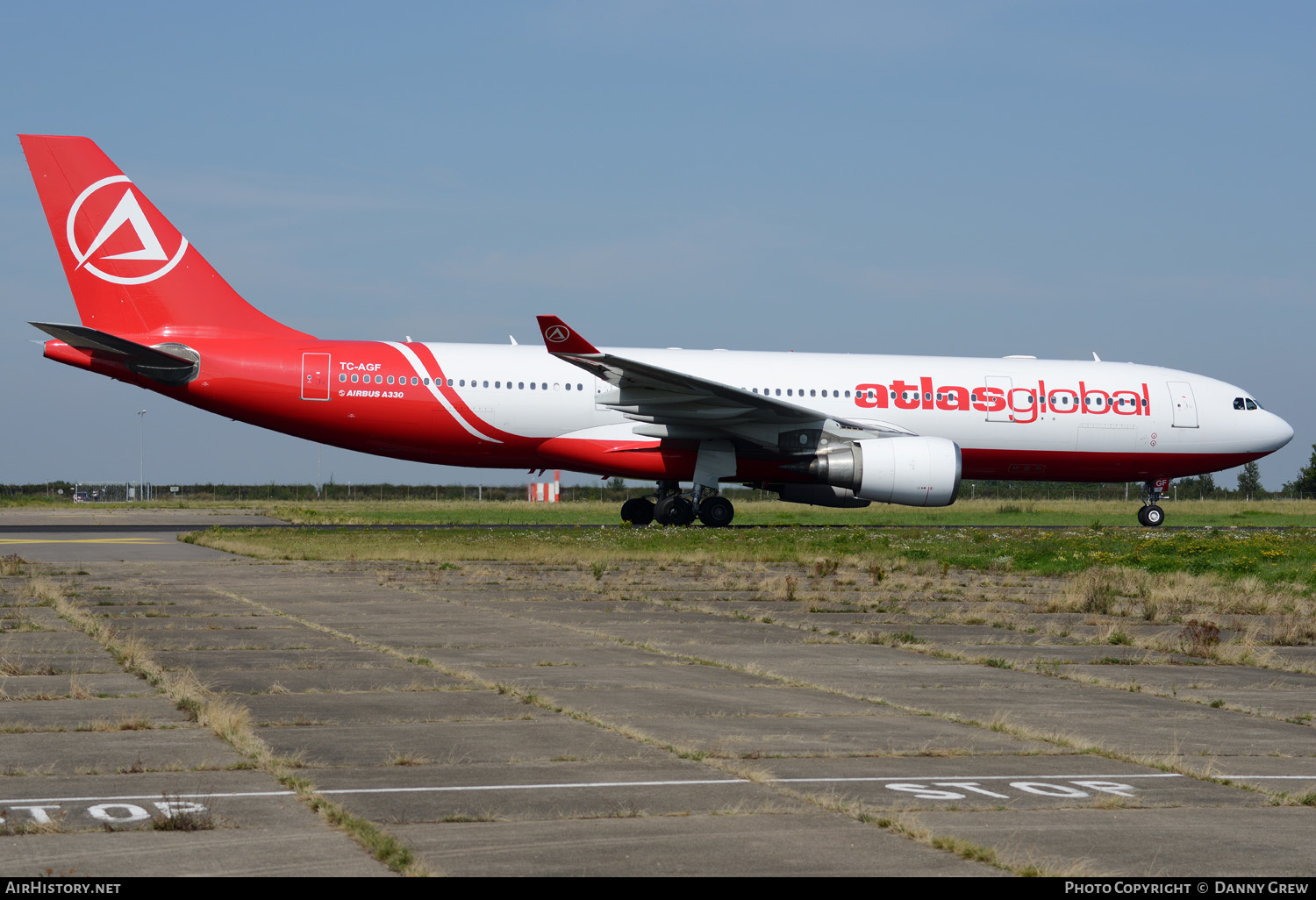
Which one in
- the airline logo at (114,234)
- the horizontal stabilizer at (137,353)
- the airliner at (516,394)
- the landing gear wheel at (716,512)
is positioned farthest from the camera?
the landing gear wheel at (716,512)

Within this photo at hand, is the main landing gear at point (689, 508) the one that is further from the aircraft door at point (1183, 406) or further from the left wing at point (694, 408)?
the aircraft door at point (1183, 406)

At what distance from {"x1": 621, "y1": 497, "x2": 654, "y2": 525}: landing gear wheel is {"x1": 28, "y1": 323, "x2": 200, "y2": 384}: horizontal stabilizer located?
10028 millimetres

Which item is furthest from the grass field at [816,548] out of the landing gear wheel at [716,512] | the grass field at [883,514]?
the grass field at [883,514]

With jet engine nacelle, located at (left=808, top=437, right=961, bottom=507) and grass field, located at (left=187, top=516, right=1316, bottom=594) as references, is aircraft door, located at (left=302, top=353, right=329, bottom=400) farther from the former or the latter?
jet engine nacelle, located at (left=808, top=437, right=961, bottom=507)

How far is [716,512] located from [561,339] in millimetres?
5807

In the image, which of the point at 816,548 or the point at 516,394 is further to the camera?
the point at 516,394

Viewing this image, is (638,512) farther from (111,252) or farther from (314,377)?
(111,252)

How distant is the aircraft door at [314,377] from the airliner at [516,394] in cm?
4

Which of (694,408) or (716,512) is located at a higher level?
(694,408)

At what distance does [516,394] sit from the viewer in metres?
28.1

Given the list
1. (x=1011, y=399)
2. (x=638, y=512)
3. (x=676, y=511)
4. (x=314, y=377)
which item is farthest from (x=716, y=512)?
(x=314, y=377)

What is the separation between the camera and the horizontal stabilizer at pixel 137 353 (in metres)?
25.8

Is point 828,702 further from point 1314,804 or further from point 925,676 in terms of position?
point 1314,804

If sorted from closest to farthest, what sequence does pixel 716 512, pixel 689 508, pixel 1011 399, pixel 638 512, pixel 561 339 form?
pixel 561 339 < pixel 716 512 < pixel 689 508 < pixel 1011 399 < pixel 638 512
